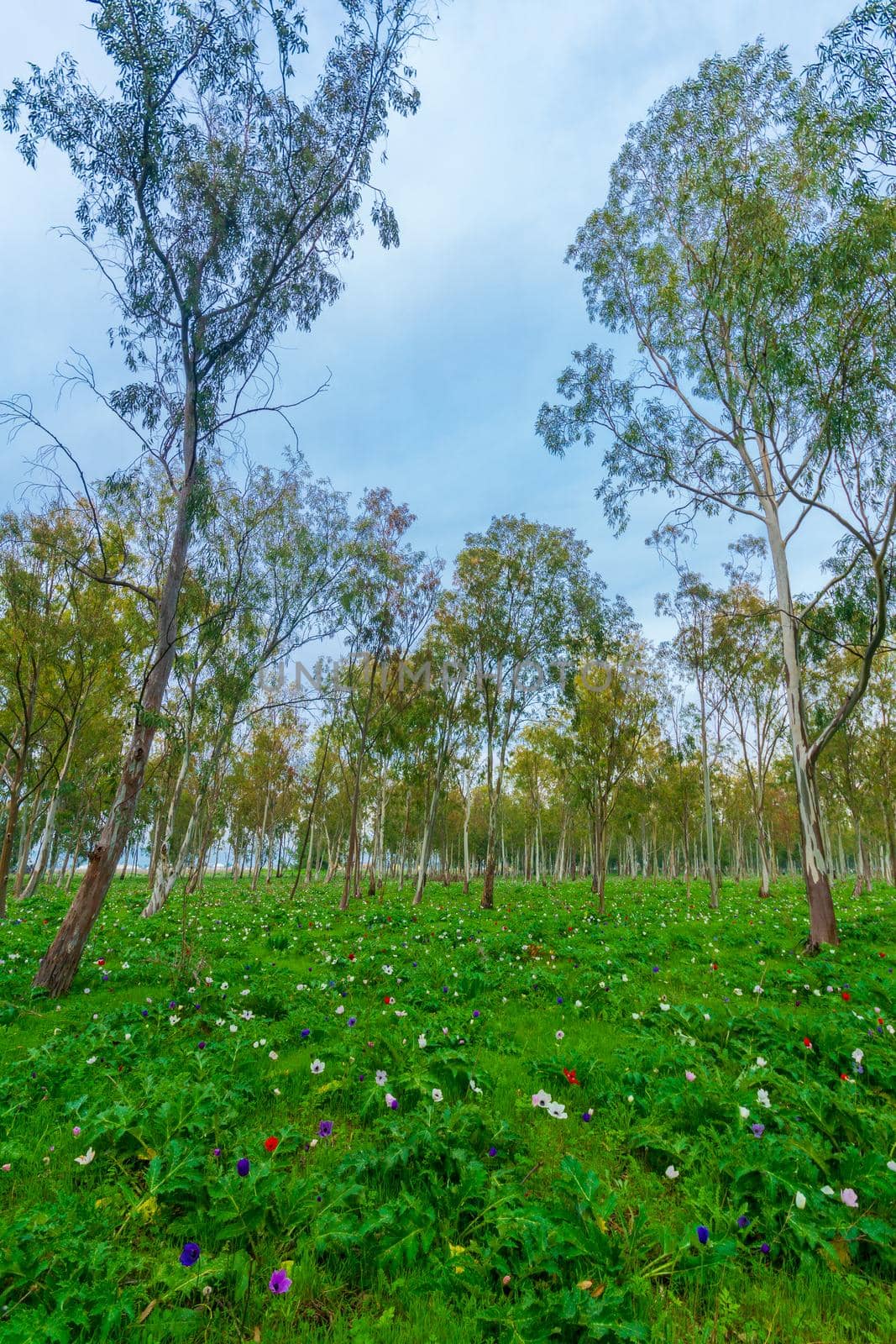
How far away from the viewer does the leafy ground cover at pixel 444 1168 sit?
263cm

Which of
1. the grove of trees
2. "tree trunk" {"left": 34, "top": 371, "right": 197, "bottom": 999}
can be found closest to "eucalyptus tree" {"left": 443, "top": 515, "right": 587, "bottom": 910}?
the grove of trees

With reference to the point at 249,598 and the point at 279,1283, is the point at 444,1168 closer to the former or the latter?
the point at 279,1283

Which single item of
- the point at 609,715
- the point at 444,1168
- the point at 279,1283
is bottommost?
the point at 444,1168

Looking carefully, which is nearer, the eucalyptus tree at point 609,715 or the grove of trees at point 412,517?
the grove of trees at point 412,517

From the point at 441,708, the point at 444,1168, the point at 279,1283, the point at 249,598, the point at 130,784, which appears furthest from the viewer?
the point at 441,708

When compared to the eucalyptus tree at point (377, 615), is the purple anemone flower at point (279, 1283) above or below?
below

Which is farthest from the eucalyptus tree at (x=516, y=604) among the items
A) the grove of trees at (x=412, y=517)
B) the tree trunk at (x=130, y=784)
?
the tree trunk at (x=130, y=784)

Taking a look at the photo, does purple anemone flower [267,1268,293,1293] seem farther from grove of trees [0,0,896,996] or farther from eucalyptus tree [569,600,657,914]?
eucalyptus tree [569,600,657,914]

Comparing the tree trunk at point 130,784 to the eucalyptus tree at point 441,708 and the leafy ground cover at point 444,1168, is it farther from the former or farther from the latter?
the eucalyptus tree at point 441,708

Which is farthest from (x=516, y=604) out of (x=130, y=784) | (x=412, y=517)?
(x=130, y=784)

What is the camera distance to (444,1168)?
366cm

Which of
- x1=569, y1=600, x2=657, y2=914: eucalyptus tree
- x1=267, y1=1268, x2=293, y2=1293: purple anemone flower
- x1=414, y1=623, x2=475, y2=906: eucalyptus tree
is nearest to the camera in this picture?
x1=267, y1=1268, x2=293, y2=1293: purple anemone flower

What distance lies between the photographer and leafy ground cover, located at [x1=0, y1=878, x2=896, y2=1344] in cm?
263

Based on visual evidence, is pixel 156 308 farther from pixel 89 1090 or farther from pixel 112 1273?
pixel 112 1273
